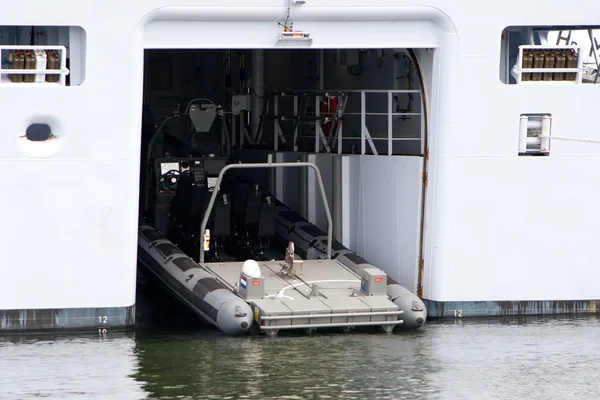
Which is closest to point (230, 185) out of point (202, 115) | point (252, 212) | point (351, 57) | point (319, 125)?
point (252, 212)

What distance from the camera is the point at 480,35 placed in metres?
14.0

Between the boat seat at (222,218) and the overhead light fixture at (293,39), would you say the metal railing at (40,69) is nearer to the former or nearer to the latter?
the overhead light fixture at (293,39)

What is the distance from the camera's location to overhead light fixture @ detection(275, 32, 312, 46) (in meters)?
13.6

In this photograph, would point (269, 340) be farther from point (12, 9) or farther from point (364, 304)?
point (12, 9)

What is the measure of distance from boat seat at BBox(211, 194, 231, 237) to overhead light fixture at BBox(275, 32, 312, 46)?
350cm

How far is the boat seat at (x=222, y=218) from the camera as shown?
16703 mm

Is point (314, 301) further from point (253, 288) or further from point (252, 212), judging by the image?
point (252, 212)

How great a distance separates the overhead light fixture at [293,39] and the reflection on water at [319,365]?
3089 millimetres

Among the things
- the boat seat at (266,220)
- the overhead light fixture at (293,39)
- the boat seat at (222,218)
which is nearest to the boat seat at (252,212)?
the boat seat at (266,220)

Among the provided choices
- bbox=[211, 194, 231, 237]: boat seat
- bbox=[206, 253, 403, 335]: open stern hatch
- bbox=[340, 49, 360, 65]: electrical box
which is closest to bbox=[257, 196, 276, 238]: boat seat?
bbox=[211, 194, 231, 237]: boat seat

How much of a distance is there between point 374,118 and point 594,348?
6385 mm

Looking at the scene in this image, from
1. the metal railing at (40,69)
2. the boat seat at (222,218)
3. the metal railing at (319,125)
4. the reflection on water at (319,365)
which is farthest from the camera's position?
the boat seat at (222,218)

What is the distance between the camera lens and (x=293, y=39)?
44.7 ft

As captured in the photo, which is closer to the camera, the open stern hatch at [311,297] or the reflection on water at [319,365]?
the reflection on water at [319,365]
